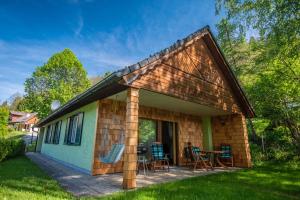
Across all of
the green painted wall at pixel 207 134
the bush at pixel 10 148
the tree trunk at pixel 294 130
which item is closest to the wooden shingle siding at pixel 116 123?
the green painted wall at pixel 207 134

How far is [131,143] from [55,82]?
1092 inches

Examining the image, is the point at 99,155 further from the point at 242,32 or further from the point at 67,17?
the point at 242,32

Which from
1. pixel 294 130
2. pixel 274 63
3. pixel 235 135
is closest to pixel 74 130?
pixel 235 135

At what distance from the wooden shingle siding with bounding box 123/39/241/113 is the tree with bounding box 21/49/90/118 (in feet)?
72.8

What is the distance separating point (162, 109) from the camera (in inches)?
373

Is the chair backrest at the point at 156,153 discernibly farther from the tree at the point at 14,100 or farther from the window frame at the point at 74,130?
the tree at the point at 14,100

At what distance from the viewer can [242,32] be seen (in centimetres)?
1069

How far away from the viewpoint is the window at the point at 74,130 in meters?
8.48

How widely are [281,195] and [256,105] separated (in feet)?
26.7

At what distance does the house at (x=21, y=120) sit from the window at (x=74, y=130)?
40770 millimetres

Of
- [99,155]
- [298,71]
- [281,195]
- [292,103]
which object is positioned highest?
[298,71]

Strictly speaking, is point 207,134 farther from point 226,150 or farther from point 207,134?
point 226,150

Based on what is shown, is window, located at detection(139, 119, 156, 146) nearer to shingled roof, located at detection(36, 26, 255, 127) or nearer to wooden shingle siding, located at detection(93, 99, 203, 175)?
wooden shingle siding, located at detection(93, 99, 203, 175)

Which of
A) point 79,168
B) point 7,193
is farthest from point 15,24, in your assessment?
point 7,193
